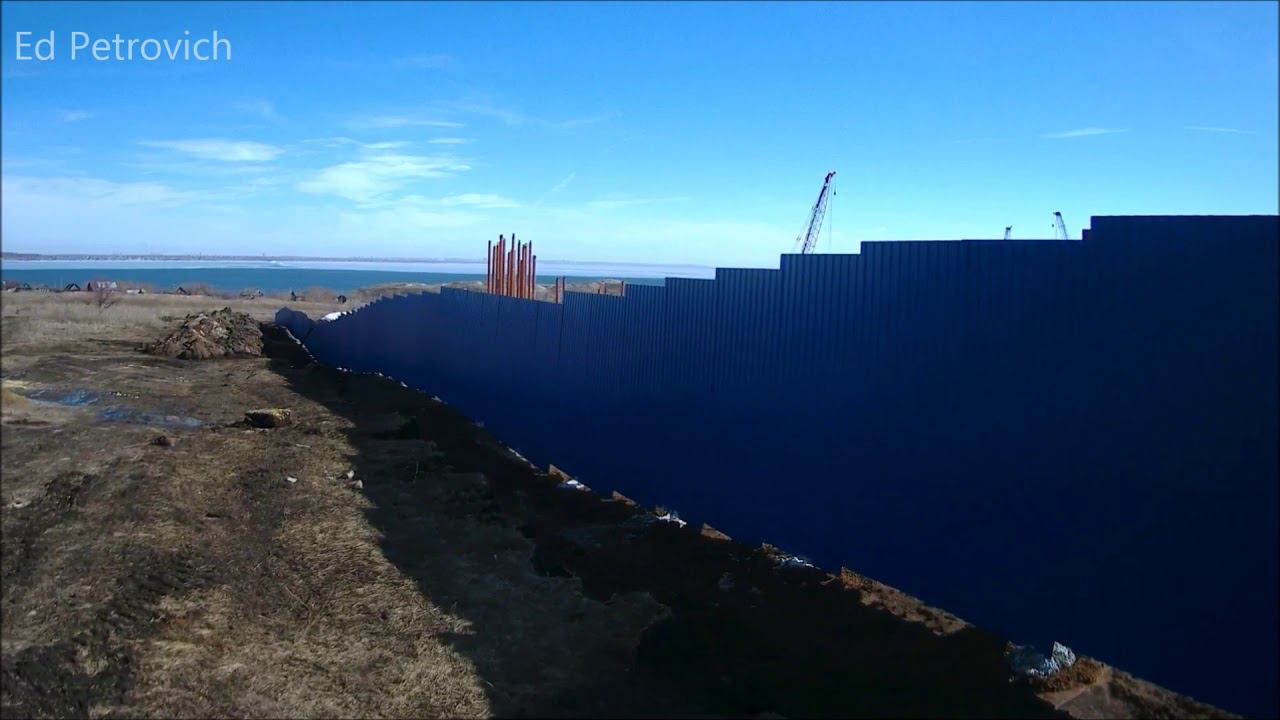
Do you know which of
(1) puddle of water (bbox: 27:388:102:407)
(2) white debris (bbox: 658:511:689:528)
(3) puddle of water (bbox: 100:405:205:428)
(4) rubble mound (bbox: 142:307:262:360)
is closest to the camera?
(1) puddle of water (bbox: 27:388:102:407)

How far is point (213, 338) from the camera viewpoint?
2408 cm

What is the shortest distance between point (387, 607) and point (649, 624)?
2.24 metres

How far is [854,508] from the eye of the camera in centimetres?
723

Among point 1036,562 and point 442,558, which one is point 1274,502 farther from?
point 442,558

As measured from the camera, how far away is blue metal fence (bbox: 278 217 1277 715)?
4.74 meters

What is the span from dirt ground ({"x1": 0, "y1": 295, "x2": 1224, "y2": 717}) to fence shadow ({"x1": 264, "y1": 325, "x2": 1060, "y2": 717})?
0.08ft

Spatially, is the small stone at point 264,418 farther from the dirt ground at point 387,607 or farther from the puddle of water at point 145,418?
the dirt ground at point 387,607

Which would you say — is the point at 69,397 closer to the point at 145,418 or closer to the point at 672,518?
the point at 145,418

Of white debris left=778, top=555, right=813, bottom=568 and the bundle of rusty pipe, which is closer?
white debris left=778, top=555, right=813, bottom=568

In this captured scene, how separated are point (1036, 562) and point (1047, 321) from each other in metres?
1.64

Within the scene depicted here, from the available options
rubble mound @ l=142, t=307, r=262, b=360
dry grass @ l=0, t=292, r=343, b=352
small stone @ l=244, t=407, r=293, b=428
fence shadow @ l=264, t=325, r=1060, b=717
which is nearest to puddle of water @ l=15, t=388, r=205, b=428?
dry grass @ l=0, t=292, r=343, b=352

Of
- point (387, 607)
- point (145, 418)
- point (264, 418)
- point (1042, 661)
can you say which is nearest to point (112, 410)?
point (145, 418)

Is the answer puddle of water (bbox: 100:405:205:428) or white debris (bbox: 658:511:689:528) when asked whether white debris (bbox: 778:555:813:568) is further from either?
puddle of water (bbox: 100:405:205:428)

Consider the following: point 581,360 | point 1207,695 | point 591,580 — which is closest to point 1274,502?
point 1207,695
